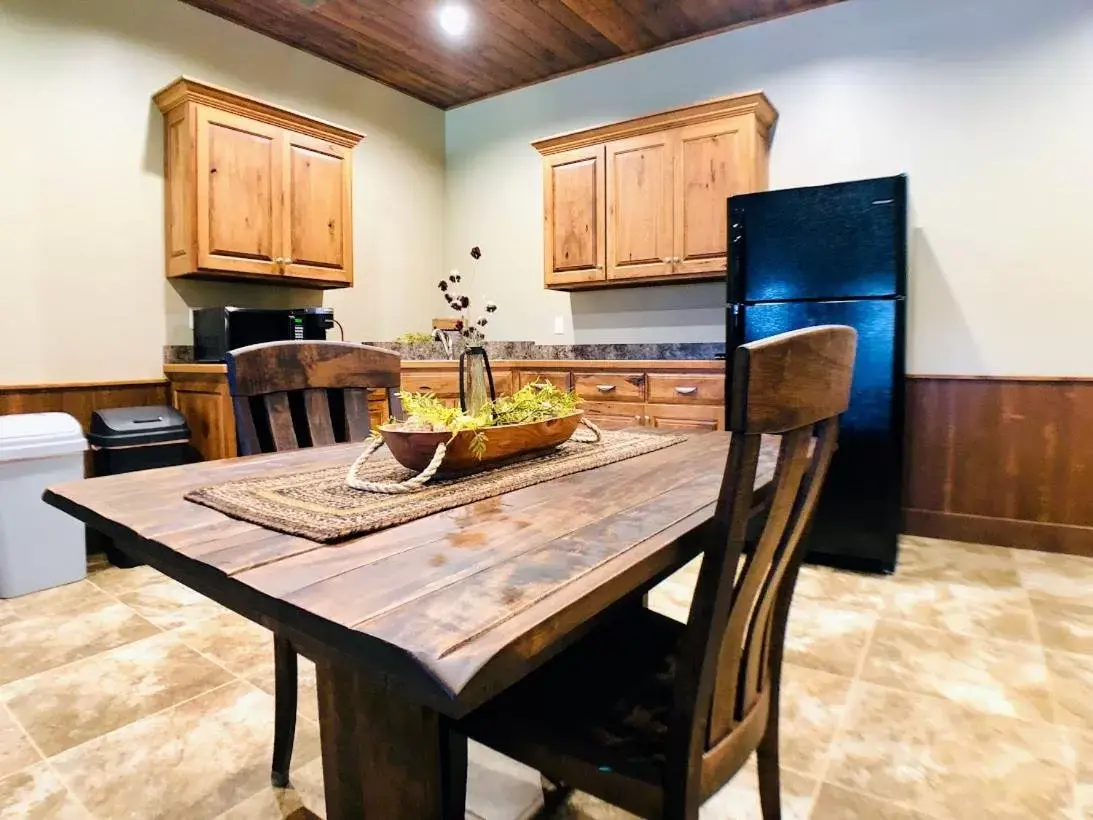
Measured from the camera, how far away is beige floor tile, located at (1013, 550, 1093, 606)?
259cm

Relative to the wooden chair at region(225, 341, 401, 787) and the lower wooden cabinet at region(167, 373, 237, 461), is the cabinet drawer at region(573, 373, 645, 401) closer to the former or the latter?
the lower wooden cabinet at region(167, 373, 237, 461)

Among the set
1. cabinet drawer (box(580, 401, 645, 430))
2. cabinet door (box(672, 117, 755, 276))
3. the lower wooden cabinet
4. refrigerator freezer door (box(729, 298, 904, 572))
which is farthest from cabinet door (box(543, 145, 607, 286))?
the lower wooden cabinet

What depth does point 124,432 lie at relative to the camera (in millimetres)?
2951

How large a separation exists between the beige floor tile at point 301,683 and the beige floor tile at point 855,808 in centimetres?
127

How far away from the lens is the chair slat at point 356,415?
1.75 meters

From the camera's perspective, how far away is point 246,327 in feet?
10.8

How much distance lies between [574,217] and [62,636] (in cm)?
316

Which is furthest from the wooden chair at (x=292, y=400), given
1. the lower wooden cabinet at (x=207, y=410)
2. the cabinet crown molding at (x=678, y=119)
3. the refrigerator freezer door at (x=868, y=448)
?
the cabinet crown molding at (x=678, y=119)

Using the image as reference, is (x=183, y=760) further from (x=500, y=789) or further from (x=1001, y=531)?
(x=1001, y=531)

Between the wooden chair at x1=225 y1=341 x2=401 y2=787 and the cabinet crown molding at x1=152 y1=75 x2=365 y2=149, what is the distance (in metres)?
2.21

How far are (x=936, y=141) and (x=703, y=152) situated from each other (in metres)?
1.12

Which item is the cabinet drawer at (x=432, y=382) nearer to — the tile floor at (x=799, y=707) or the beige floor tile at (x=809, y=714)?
the tile floor at (x=799, y=707)

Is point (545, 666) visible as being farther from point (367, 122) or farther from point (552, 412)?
point (367, 122)

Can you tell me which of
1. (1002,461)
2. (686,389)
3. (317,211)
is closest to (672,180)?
(686,389)
